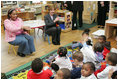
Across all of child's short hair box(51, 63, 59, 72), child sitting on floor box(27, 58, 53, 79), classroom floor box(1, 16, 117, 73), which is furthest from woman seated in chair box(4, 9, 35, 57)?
child sitting on floor box(27, 58, 53, 79)

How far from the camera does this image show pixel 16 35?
141 inches

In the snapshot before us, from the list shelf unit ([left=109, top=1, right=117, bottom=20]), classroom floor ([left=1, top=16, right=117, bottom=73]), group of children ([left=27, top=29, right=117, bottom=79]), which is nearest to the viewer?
group of children ([left=27, top=29, right=117, bottom=79])

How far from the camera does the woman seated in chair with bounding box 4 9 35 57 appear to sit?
11.2 ft

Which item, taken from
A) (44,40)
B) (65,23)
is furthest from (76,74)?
(65,23)

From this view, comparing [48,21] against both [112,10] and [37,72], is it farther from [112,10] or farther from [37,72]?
[37,72]

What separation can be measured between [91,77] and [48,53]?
6.47 ft

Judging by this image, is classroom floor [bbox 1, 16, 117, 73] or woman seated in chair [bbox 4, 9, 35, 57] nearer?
classroom floor [bbox 1, 16, 117, 73]

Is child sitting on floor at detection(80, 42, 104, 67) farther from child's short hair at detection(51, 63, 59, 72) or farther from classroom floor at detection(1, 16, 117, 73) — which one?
classroom floor at detection(1, 16, 117, 73)

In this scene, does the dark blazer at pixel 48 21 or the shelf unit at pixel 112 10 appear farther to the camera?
the shelf unit at pixel 112 10

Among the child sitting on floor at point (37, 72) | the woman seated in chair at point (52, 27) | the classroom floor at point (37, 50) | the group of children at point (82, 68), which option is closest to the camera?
the group of children at point (82, 68)

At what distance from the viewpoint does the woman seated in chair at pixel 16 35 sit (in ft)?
11.2

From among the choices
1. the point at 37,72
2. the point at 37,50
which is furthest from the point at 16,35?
the point at 37,72

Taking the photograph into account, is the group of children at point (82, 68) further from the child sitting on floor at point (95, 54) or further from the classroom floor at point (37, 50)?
the classroom floor at point (37, 50)

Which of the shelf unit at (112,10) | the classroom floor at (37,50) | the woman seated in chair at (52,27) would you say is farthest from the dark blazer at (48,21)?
the shelf unit at (112,10)
